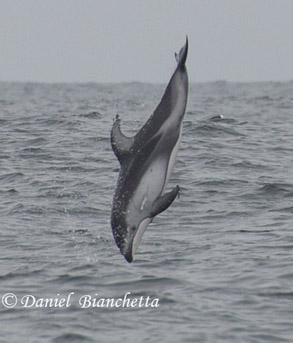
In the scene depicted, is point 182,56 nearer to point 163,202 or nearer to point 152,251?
point 163,202

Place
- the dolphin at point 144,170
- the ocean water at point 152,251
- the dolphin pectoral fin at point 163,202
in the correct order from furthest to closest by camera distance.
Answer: the ocean water at point 152,251, the dolphin at point 144,170, the dolphin pectoral fin at point 163,202

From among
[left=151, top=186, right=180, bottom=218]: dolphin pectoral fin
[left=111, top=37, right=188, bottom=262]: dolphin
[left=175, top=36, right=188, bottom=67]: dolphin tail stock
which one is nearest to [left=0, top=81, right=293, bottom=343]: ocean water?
[left=111, top=37, right=188, bottom=262]: dolphin

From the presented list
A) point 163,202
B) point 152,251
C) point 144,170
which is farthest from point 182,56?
point 152,251

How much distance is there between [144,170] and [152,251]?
4.37 m

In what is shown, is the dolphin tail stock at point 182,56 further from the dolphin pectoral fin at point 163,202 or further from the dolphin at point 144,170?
the dolphin pectoral fin at point 163,202

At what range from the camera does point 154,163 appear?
10945mm

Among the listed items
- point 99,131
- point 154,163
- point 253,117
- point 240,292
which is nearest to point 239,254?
point 240,292

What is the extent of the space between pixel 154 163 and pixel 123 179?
397mm

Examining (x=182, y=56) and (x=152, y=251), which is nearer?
(x=182, y=56)

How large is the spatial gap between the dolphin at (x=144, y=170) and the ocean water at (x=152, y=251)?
130 cm

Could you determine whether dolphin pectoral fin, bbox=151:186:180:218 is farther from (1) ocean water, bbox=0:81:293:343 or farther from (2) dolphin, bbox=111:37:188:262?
(1) ocean water, bbox=0:81:293:343

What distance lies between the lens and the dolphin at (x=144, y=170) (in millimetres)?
10875

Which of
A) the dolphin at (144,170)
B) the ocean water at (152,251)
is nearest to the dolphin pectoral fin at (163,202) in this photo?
the dolphin at (144,170)

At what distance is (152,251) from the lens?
49.5 ft
